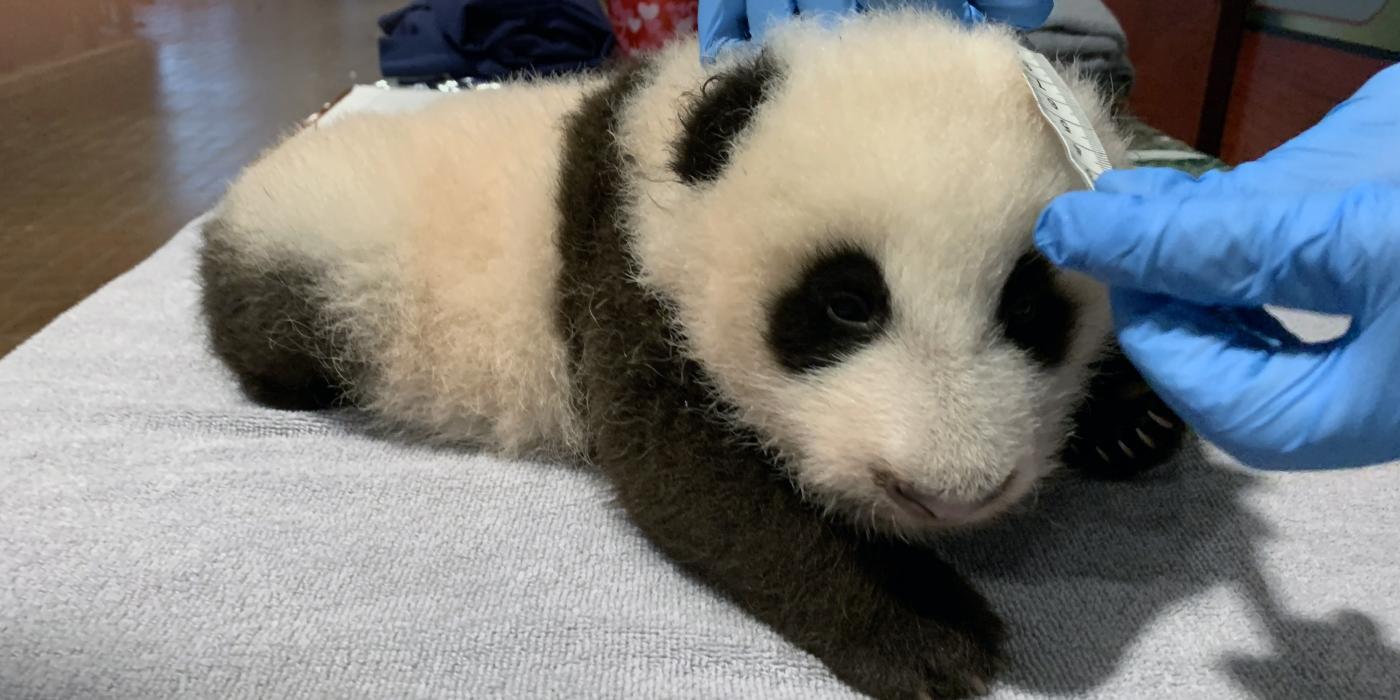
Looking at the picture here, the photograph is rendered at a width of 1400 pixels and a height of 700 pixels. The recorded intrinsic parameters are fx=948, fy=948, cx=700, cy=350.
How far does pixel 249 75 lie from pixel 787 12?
83.1 inches

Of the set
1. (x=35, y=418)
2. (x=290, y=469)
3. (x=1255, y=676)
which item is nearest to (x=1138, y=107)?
(x=1255, y=676)

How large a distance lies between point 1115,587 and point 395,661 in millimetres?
646

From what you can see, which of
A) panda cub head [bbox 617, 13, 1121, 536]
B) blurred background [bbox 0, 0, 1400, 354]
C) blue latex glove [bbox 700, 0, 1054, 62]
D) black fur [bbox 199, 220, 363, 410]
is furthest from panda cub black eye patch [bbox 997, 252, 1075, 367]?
blurred background [bbox 0, 0, 1400, 354]

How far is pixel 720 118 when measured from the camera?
2.61 feet

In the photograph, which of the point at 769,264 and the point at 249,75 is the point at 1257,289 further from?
the point at 249,75

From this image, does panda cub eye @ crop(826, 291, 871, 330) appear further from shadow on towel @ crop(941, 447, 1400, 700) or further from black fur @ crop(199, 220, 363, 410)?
black fur @ crop(199, 220, 363, 410)

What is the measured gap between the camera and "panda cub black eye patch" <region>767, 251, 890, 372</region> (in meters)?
0.71

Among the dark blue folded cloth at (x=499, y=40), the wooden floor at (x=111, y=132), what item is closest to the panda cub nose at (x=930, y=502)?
the wooden floor at (x=111, y=132)

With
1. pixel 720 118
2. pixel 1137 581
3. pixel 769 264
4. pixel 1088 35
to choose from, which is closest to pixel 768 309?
pixel 769 264

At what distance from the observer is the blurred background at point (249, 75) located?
1651 millimetres

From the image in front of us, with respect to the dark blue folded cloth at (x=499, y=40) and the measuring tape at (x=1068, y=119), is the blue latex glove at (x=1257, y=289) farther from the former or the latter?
the dark blue folded cloth at (x=499, y=40)

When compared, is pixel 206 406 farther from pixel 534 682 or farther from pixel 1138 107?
pixel 1138 107

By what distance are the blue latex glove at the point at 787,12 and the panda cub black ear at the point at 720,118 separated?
0.15 metres

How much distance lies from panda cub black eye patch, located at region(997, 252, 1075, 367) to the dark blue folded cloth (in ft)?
6.50
